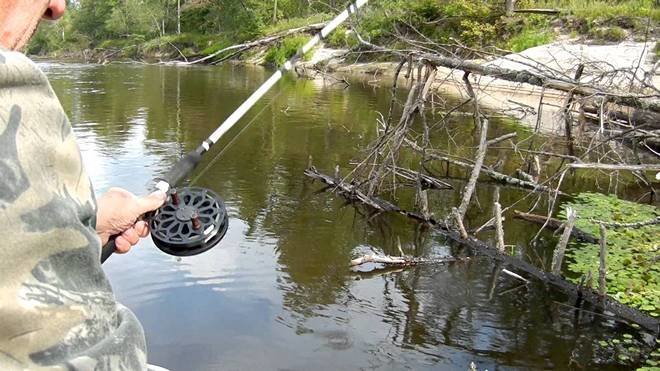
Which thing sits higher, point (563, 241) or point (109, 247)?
point (109, 247)

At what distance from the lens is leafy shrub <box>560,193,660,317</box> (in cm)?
632

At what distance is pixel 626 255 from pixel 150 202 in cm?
693

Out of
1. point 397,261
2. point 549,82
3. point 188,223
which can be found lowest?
point 397,261

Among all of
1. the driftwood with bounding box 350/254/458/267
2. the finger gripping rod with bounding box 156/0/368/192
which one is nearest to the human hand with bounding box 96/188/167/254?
the finger gripping rod with bounding box 156/0/368/192

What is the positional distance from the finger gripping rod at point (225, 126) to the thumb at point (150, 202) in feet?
0.84

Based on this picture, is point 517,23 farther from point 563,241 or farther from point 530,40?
point 563,241

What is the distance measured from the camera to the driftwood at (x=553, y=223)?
8.01 meters

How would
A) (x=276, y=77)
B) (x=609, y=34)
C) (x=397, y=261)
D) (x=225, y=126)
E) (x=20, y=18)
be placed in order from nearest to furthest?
(x=20, y=18) → (x=225, y=126) → (x=276, y=77) → (x=397, y=261) → (x=609, y=34)

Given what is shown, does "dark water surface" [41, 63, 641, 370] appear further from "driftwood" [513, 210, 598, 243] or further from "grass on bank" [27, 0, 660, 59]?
"grass on bank" [27, 0, 660, 59]

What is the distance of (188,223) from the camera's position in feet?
7.52

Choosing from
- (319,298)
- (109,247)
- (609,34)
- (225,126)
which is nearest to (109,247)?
(109,247)

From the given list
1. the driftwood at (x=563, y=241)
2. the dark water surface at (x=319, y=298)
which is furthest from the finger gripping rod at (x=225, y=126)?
the driftwood at (x=563, y=241)

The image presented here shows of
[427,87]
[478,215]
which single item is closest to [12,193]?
[427,87]

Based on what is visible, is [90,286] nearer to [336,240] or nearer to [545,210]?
[336,240]
